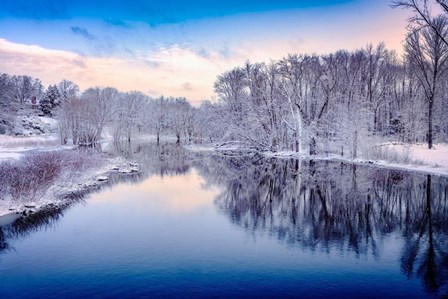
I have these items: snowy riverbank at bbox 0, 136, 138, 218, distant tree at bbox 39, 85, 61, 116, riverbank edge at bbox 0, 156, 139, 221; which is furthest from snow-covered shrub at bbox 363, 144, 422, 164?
distant tree at bbox 39, 85, 61, 116

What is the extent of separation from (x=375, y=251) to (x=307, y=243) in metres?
2.04

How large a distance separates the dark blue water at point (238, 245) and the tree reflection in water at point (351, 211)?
6cm

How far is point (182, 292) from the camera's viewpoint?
26.7ft

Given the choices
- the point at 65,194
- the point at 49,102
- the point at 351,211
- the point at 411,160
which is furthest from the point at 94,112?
the point at 351,211

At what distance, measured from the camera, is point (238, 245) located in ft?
37.4

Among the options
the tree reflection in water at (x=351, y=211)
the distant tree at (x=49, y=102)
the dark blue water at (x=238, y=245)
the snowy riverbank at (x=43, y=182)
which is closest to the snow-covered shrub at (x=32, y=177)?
the snowy riverbank at (x=43, y=182)

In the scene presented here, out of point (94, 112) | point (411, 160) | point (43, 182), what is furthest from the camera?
point (94, 112)

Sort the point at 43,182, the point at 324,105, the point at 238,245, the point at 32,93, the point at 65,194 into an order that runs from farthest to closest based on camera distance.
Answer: the point at 32,93 < the point at 324,105 < the point at 65,194 < the point at 43,182 < the point at 238,245

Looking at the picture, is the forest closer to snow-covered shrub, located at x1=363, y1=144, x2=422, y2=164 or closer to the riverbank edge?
snow-covered shrub, located at x1=363, y1=144, x2=422, y2=164

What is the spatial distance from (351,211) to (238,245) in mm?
6405

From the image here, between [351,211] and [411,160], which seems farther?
[411,160]

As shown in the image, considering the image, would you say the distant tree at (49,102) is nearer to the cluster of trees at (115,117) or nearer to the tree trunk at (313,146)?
the cluster of trees at (115,117)

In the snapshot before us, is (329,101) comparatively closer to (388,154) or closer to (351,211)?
(388,154)

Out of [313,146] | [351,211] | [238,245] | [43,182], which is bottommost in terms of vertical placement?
[238,245]
